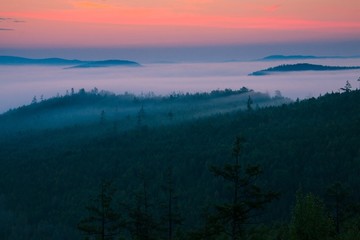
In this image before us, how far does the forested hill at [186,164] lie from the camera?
97.7 m

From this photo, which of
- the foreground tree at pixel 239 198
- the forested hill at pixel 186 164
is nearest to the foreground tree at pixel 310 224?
the foreground tree at pixel 239 198

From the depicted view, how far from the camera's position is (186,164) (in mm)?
124875

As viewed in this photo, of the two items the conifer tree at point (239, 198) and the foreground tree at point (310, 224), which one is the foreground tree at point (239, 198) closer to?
the conifer tree at point (239, 198)

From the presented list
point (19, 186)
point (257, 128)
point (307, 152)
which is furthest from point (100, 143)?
point (307, 152)

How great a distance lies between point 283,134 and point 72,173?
5806 cm

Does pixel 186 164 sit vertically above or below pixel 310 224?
below

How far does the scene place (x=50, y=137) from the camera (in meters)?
198

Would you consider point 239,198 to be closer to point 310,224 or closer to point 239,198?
point 239,198

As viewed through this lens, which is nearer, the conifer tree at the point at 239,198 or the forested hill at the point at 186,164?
the conifer tree at the point at 239,198

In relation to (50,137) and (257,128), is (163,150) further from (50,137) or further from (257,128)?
(50,137)

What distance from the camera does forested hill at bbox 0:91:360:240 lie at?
97688 mm

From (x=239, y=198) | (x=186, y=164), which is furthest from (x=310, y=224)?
(x=186, y=164)

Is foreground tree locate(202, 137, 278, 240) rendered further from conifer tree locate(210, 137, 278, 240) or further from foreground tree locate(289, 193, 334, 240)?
foreground tree locate(289, 193, 334, 240)

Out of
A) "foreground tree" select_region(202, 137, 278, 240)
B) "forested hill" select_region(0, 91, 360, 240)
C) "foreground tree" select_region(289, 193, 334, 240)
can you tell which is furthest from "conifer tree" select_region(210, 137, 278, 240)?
"forested hill" select_region(0, 91, 360, 240)
